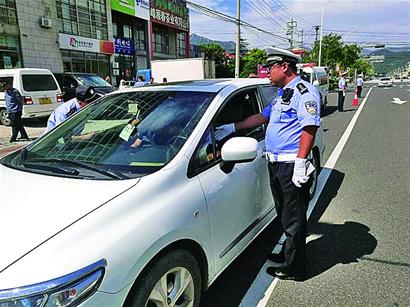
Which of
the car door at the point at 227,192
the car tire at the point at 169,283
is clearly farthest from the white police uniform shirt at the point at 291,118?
the car tire at the point at 169,283

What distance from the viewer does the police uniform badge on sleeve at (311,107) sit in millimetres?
2568

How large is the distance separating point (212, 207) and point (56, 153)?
1218 millimetres

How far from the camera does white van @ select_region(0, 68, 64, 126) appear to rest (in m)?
11.9

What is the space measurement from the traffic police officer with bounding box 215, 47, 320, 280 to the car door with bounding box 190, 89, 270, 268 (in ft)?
0.49

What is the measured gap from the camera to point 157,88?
10.3ft

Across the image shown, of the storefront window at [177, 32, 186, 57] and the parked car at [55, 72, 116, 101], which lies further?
the storefront window at [177, 32, 186, 57]

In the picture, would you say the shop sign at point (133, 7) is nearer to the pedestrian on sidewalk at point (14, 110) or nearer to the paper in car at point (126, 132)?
the pedestrian on sidewalk at point (14, 110)

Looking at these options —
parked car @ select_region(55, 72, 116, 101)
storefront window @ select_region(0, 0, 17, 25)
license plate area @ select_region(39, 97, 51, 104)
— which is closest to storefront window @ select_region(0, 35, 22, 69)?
storefront window @ select_region(0, 0, 17, 25)

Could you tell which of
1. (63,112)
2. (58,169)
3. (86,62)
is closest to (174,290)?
(58,169)

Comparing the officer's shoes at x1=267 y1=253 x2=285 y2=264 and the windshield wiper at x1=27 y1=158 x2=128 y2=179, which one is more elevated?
the windshield wiper at x1=27 y1=158 x2=128 y2=179

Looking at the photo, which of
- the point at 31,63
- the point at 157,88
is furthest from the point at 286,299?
the point at 31,63

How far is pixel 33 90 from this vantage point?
1218cm

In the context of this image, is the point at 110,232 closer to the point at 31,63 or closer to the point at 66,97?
the point at 66,97

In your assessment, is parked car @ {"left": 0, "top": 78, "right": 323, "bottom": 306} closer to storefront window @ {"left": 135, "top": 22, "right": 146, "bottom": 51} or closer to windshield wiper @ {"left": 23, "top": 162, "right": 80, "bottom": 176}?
windshield wiper @ {"left": 23, "top": 162, "right": 80, "bottom": 176}
